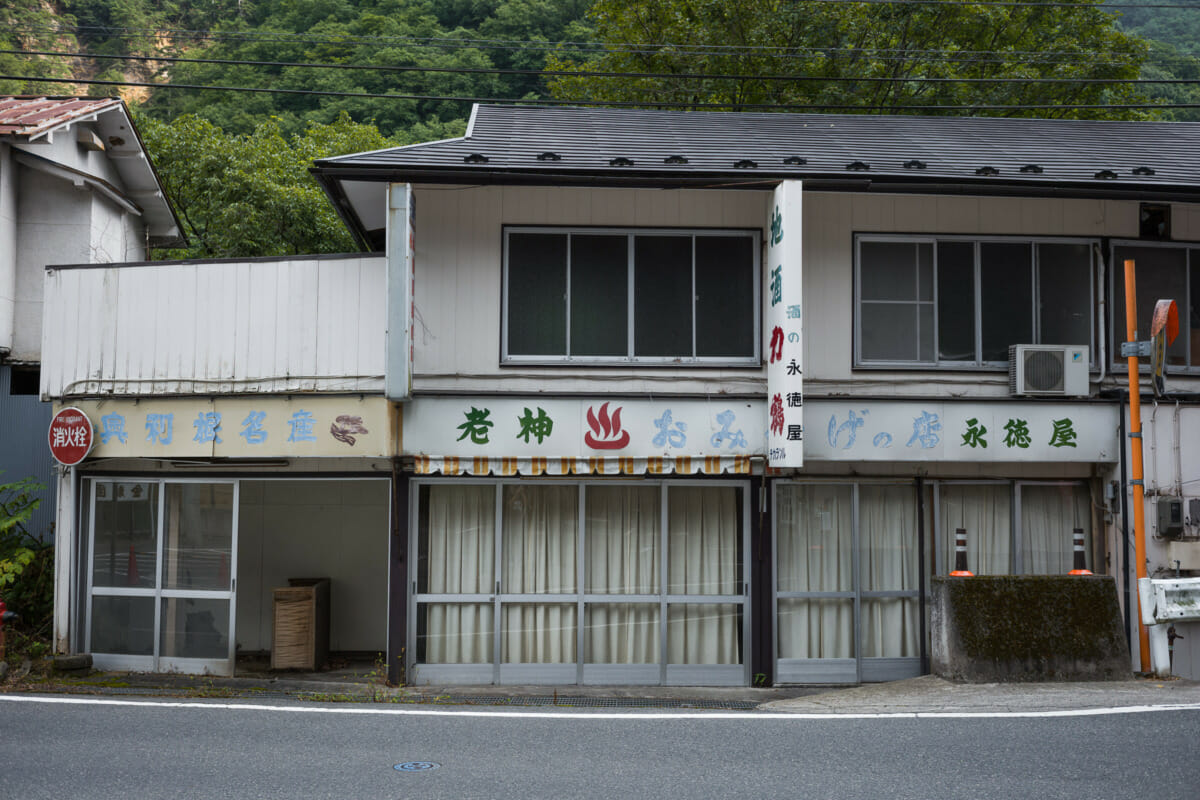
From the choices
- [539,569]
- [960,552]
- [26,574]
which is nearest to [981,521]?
[960,552]

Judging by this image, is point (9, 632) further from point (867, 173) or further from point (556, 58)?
point (556, 58)

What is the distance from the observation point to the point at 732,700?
10984 millimetres

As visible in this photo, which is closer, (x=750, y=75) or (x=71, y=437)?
(x=71, y=437)


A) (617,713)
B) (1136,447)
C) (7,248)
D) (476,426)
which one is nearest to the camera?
(617,713)

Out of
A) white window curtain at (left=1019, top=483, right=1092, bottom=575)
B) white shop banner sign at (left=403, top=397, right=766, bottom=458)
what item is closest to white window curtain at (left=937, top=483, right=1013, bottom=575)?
white window curtain at (left=1019, top=483, right=1092, bottom=575)

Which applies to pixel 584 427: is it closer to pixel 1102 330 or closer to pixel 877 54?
pixel 1102 330

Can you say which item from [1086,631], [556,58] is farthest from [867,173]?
[556,58]

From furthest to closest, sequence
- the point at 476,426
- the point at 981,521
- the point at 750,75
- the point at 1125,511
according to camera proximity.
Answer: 1. the point at 750,75
2. the point at 981,521
3. the point at 1125,511
4. the point at 476,426

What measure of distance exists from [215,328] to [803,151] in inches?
296

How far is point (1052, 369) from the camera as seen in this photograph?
→ 1195cm

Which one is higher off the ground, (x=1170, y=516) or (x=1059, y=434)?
(x=1059, y=434)

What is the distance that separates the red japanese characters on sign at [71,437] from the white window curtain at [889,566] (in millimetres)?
9181

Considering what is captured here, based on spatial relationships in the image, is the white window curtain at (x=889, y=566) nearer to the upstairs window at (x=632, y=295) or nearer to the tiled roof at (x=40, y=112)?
the upstairs window at (x=632, y=295)

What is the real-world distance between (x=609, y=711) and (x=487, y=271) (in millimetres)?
5205
